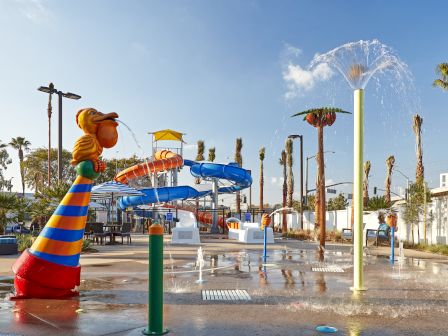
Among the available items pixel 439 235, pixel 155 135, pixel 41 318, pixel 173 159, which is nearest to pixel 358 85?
pixel 41 318

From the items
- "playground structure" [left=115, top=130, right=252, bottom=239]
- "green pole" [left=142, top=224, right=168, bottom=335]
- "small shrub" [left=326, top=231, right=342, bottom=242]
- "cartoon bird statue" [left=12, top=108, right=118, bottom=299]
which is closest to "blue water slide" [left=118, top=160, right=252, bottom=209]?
"playground structure" [left=115, top=130, right=252, bottom=239]

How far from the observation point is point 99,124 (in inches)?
283

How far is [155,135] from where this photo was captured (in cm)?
3616

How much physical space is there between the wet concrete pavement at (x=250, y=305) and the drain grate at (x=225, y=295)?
129 millimetres

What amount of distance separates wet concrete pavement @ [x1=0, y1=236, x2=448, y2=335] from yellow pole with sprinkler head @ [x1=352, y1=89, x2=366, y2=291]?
409mm

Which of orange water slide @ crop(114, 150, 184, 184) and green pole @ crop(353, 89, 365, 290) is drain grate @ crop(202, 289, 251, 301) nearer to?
green pole @ crop(353, 89, 365, 290)

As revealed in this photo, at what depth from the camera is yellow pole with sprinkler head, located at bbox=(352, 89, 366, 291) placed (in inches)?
295

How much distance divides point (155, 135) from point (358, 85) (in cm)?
2951

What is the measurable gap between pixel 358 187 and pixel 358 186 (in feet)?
0.06

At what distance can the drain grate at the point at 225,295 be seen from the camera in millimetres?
6746

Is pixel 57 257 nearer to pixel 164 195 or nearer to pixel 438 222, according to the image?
pixel 438 222

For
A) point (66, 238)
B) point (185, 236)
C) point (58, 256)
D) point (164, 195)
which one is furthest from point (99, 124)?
point (164, 195)

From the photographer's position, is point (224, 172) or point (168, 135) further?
point (168, 135)

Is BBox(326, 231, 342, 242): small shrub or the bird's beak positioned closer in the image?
the bird's beak
